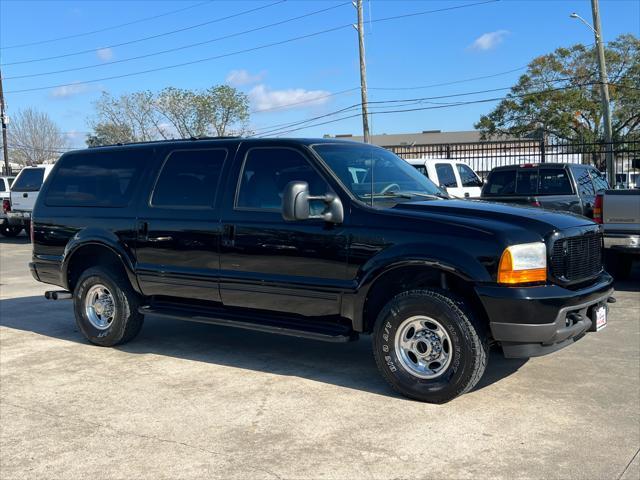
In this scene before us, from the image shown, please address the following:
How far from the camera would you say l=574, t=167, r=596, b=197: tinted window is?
11.6m

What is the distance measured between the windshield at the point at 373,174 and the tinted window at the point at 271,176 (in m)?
0.10

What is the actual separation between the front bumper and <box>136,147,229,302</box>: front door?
97.4 inches

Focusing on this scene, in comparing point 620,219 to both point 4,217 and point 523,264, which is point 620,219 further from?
point 4,217

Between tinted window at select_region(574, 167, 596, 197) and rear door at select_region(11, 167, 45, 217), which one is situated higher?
rear door at select_region(11, 167, 45, 217)

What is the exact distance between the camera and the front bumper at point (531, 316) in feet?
14.6

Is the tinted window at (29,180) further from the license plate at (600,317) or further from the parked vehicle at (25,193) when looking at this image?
the license plate at (600,317)

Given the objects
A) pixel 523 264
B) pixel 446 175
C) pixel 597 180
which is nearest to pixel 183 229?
pixel 523 264

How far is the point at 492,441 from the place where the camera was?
411 centimetres

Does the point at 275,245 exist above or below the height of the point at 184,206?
below

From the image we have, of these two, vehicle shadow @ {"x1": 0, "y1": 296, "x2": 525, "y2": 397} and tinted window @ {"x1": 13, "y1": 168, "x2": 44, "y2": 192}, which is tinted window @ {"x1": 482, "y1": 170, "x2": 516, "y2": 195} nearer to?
vehicle shadow @ {"x1": 0, "y1": 296, "x2": 525, "y2": 397}

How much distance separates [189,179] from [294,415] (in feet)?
8.38

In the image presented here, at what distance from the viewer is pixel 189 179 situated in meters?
6.14

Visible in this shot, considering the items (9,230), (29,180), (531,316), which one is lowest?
(531,316)

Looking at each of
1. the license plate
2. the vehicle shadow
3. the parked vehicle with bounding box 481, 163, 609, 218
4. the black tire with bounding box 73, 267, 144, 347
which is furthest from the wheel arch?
the parked vehicle with bounding box 481, 163, 609, 218
